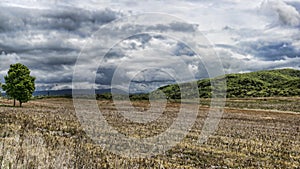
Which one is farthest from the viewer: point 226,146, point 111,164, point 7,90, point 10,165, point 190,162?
point 7,90

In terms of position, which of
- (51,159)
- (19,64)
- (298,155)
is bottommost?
(298,155)

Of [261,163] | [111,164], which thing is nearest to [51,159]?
[111,164]

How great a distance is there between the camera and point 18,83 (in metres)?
59.6

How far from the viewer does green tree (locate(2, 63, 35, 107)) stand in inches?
2316

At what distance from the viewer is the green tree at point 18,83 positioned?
193 ft

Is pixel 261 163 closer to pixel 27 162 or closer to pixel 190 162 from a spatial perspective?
pixel 190 162

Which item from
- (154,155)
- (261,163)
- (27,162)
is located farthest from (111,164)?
(261,163)

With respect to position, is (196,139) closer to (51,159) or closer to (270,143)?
(270,143)

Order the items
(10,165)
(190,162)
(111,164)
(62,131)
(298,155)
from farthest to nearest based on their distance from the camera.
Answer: (62,131)
(298,155)
(190,162)
(111,164)
(10,165)

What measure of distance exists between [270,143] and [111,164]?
14949 mm

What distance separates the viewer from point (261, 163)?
15938 millimetres

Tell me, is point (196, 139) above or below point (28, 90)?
below

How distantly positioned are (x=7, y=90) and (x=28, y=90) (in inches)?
132

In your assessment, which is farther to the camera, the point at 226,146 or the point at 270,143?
the point at 270,143
